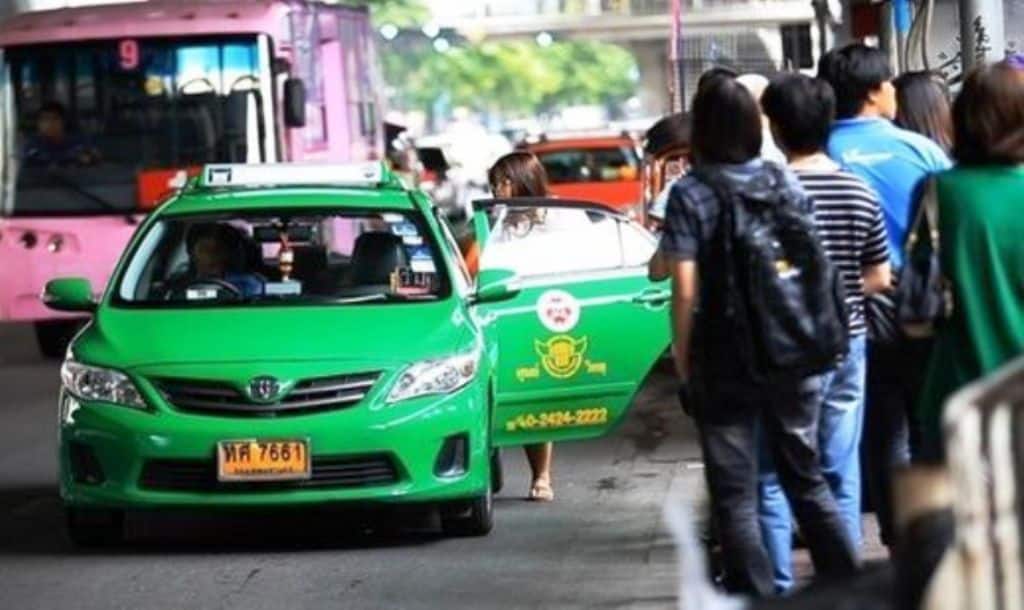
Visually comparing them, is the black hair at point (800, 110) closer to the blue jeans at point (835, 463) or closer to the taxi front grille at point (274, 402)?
the blue jeans at point (835, 463)

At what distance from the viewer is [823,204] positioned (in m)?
9.48

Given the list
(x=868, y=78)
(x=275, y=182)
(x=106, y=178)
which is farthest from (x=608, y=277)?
(x=106, y=178)

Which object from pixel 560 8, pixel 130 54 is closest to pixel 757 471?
pixel 130 54

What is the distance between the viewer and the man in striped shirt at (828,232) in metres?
9.47

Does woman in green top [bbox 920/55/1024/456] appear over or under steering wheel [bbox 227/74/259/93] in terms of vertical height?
over

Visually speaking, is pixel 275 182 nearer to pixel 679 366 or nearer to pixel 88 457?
pixel 88 457

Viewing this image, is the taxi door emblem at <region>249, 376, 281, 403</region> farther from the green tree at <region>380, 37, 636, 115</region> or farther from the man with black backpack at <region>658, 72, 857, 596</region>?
the green tree at <region>380, 37, 636, 115</region>

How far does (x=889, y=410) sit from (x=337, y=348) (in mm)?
2958

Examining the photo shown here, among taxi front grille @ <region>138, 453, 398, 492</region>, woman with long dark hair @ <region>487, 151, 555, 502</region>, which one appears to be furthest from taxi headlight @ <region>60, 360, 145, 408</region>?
woman with long dark hair @ <region>487, 151, 555, 502</region>

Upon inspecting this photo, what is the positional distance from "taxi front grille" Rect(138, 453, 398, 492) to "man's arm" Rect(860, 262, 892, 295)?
10.9ft

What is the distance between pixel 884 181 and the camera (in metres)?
10.3

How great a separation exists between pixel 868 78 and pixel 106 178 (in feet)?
48.4

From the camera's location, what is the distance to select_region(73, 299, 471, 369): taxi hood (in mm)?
12461

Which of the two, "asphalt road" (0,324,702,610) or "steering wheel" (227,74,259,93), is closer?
"asphalt road" (0,324,702,610)
